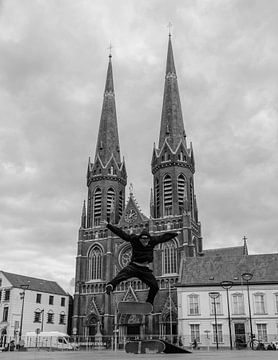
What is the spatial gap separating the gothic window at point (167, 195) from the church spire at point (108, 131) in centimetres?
1187

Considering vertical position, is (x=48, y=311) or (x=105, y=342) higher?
(x=48, y=311)

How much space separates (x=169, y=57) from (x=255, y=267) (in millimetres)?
49640

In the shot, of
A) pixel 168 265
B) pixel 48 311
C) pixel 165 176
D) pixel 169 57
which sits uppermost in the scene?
pixel 169 57

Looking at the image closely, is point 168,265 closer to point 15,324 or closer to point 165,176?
point 165,176

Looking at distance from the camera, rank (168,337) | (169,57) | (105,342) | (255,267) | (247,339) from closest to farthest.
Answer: (247,339) → (255,267) → (168,337) → (105,342) → (169,57)

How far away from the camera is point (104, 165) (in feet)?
254

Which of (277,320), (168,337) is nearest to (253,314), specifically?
(277,320)

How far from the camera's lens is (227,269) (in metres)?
52.2

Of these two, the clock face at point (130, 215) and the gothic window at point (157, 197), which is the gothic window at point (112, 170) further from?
the clock face at point (130, 215)

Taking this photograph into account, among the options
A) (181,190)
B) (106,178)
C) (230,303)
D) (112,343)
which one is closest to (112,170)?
(106,178)

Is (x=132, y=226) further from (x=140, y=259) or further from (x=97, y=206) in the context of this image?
(x=140, y=259)

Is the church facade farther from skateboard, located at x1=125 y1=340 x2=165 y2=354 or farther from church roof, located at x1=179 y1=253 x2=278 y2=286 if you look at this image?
skateboard, located at x1=125 y1=340 x2=165 y2=354

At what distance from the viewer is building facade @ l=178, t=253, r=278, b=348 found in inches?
1850

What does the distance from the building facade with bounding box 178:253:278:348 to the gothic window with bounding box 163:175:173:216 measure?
1754 cm
